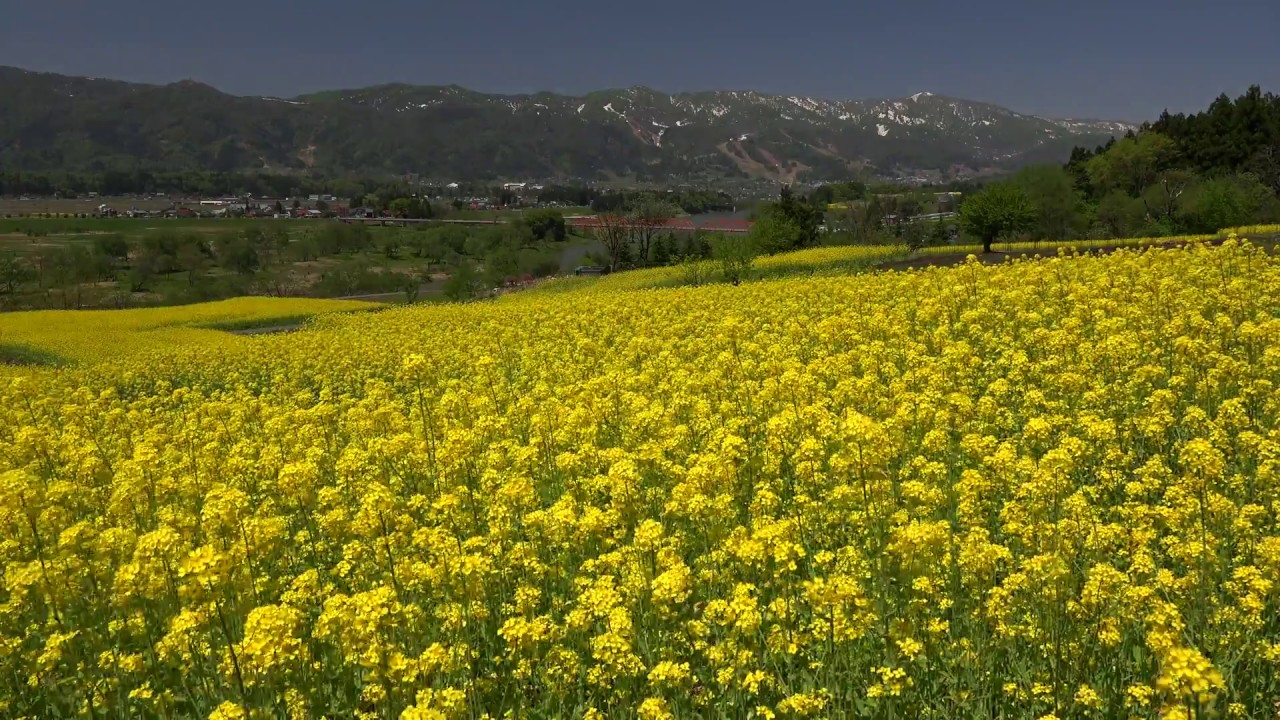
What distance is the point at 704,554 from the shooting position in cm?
629

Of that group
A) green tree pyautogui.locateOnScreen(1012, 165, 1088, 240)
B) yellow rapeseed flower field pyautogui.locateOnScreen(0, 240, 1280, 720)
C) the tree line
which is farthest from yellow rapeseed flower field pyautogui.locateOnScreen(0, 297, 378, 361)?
green tree pyautogui.locateOnScreen(1012, 165, 1088, 240)

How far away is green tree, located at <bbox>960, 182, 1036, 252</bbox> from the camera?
44.3 metres

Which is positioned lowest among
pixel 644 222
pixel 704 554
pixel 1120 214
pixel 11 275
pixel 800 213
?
pixel 704 554

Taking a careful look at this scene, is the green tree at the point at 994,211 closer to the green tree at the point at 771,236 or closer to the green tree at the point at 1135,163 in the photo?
the green tree at the point at 771,236

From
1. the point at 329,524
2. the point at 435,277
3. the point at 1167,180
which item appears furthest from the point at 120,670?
the point at 435,277

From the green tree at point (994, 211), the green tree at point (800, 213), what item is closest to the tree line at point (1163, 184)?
the green tree at point (994, 211)

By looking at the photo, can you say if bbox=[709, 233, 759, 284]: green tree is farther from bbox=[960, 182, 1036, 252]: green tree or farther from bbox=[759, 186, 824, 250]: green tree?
bbox=[759, 186, 824, 250]: green tree

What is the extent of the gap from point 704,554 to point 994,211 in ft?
148

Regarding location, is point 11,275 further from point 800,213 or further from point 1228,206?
point 1228,206

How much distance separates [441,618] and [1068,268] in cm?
1870

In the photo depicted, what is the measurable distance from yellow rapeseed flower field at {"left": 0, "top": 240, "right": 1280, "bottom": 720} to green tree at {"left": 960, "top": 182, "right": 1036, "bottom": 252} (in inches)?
1446

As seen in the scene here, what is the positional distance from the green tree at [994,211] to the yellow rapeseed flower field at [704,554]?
36716 millimetres

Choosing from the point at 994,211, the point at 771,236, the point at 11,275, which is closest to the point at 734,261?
the point at 994,211

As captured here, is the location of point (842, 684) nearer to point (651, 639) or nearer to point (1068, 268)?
point (651, 639)
